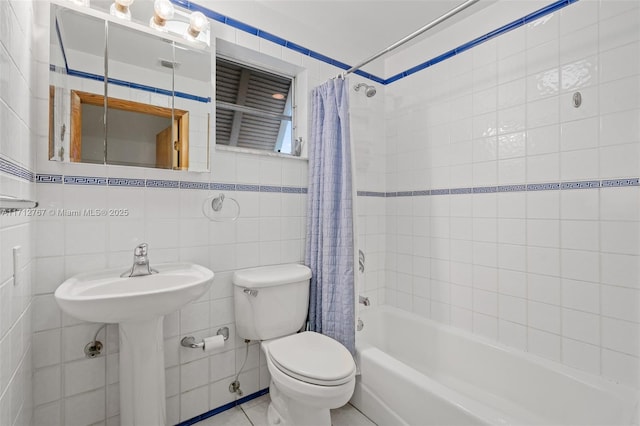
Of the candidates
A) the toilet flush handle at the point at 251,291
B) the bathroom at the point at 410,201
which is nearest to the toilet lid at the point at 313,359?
the toilet flush handle at the point at 251,291

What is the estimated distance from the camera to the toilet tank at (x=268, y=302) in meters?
1.62

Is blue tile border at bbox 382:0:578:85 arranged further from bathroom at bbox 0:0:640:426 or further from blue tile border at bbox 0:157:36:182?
blue tile border at bbox 0:157:36:182

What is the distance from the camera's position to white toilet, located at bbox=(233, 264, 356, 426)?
50.8 inches

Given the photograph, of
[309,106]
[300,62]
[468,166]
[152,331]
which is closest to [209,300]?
[152,331]

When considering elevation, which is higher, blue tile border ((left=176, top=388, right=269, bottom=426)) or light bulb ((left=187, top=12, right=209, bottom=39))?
light bulb ((left=187, top=12, right=209, bottom=39))

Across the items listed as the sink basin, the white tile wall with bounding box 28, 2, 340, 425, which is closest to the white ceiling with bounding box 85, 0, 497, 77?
the white tile wall with bounding box 28, 2, 340, 425

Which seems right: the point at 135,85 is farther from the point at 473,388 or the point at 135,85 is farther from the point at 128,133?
the point at 473,388

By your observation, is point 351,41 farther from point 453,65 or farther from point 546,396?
point 546,396

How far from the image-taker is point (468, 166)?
1902mm

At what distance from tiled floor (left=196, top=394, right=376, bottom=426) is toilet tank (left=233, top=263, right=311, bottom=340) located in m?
0.43

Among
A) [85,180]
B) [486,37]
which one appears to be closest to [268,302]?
[85,180]

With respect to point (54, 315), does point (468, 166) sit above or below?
above

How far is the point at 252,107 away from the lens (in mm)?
2051

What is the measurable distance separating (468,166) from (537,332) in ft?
3.27
